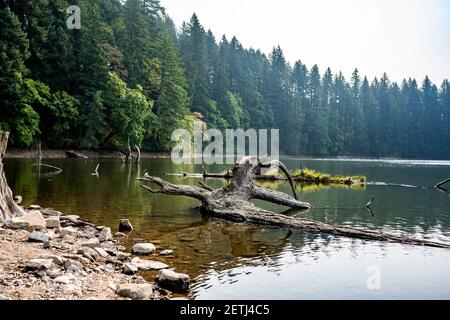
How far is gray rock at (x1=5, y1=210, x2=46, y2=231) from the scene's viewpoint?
10.1m

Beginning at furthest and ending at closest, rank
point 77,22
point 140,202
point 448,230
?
1. point 77,22
2. point 140,202
3. point 448,230

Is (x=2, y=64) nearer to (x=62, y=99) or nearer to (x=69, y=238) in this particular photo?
(x=62, y=99)

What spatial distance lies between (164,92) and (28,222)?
61.1 meters

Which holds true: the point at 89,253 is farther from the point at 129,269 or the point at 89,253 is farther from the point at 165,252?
the point at 165,252

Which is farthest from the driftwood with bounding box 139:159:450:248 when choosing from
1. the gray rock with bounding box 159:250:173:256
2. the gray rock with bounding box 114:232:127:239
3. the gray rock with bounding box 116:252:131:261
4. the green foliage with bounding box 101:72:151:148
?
the green foliage with bounding box 101:72:151:148

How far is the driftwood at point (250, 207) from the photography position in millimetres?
12734

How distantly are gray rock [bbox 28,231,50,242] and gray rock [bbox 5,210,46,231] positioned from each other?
39.7 inches

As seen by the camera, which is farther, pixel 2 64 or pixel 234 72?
pixel 234 72

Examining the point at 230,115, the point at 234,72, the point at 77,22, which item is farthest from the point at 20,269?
the point at 234,72

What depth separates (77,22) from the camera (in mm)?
55844

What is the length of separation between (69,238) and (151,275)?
320 cm

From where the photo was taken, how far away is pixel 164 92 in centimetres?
6988

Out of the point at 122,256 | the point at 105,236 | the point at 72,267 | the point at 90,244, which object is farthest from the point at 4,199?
the point at 72,267

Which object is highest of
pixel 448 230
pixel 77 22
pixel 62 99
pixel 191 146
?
pixel 77 22
